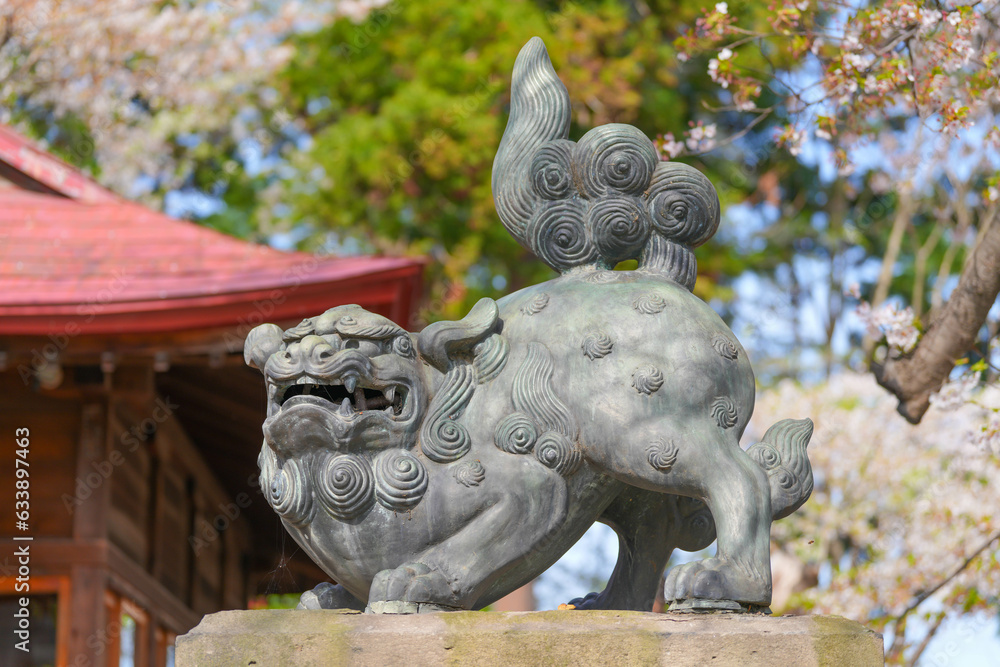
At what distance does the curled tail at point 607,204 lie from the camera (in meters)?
2.52

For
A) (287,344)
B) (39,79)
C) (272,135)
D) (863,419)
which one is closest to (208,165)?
(272,135)

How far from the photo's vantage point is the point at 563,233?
2.56 meters

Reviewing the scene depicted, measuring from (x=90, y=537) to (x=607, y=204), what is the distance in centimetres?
378

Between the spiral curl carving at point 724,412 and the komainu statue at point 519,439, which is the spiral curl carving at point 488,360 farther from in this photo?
the spiral curl carving at point 724,412

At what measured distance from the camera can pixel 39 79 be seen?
33.2 feet

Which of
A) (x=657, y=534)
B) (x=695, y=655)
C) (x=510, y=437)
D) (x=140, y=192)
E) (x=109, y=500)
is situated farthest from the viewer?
(x=140, y=192)

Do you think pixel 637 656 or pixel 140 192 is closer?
pixel 637 656

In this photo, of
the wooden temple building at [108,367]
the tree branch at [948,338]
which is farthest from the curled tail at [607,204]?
the wooden temple building at [108,367]

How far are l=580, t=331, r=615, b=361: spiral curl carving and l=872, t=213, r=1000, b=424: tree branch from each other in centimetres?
187

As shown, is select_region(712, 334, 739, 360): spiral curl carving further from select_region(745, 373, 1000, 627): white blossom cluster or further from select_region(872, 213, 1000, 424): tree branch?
select_region(745, 373, 1000, 627): white blossom cluster

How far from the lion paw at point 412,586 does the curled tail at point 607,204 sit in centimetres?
80

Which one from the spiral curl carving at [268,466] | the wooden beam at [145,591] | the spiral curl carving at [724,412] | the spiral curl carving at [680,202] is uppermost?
the spiral curl carving at [680,202]

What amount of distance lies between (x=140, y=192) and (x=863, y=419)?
782 centimetres

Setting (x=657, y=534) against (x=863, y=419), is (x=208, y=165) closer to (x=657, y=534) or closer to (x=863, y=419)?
(x=863, y=419)
